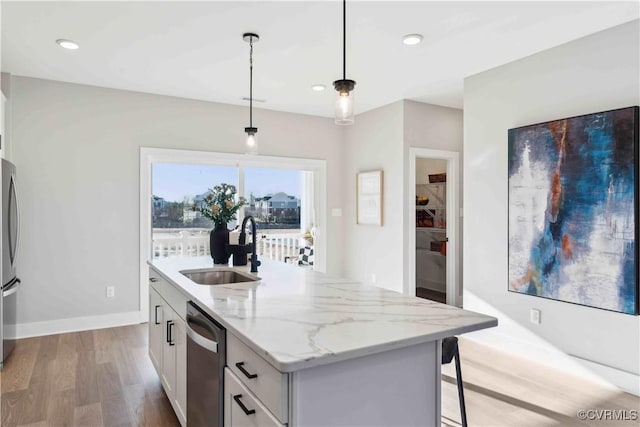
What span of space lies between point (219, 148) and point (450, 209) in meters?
2.98

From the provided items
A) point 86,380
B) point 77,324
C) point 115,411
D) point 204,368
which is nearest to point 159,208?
point 77,324

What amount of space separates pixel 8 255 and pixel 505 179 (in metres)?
4.23

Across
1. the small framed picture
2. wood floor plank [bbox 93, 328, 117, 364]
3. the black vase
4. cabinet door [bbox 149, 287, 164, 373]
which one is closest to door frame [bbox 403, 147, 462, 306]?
the small framed picture

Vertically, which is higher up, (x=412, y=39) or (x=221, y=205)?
(x=412, y=39)

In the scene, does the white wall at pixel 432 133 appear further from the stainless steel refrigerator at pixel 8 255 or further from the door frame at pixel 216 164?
the stainless steel refrigerator at pixel 8 255

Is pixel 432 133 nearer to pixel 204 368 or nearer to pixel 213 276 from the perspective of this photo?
pixel 213 276

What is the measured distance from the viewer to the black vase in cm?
285

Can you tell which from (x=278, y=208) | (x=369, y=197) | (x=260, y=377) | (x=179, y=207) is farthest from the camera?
(x=278, y=208)

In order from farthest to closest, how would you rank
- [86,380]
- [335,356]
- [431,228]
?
[431,228] < [86,380] < [335,356]

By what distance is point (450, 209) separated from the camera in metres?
5.20

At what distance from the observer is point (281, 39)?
3160mm

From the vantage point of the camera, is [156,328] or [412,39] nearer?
[156,328]

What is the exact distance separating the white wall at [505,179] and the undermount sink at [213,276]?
244 cm

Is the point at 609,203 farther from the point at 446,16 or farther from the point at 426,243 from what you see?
the point at 426,243
